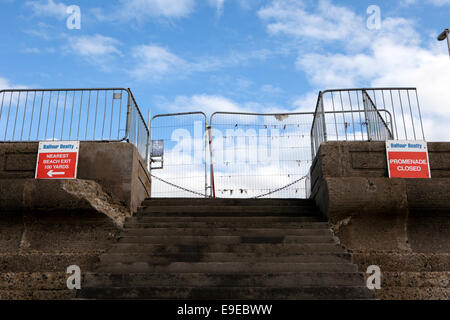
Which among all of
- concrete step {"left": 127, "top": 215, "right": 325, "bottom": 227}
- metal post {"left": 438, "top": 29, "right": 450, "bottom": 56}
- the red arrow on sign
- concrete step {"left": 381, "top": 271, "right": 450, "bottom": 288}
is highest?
metal post {"left": 438, "top": 29, "right": 450, "bottom": 56}

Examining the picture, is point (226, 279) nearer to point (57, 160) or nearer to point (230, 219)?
point (230, 219)

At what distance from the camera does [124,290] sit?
4.54m

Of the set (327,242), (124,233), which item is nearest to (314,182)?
(327,242)

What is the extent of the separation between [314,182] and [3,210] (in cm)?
584

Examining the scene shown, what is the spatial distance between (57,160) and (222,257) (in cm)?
371

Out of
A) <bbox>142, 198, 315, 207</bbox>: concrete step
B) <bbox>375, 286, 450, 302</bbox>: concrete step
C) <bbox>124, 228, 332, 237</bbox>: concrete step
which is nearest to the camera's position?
<bbox>375, 286, 450, 302</bbox>: concrete step

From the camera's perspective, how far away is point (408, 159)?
23.6 feet

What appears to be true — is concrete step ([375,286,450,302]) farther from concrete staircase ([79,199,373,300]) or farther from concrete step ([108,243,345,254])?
concrete step ([108,243,345,254])

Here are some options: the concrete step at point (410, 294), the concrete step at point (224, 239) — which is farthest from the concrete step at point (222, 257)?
the concrete step at point (410, 294)

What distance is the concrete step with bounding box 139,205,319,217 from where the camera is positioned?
7.23 metres

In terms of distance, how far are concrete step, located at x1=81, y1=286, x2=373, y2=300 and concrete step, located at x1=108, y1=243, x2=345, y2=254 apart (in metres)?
1.10

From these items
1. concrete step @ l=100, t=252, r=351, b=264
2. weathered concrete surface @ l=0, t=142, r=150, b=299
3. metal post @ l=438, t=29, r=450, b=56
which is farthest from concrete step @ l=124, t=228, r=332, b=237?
metal post @ l=438, t=29, r=450, b=56

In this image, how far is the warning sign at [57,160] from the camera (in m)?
7.08

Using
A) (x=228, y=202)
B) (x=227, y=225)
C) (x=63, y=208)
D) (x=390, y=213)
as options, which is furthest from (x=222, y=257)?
(x=390, y=213)
